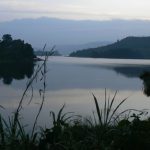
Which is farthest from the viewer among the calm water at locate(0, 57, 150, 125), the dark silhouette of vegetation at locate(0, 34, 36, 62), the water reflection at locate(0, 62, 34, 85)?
the dark silhouette of vegetation at locate(0, 34, 36, 62)

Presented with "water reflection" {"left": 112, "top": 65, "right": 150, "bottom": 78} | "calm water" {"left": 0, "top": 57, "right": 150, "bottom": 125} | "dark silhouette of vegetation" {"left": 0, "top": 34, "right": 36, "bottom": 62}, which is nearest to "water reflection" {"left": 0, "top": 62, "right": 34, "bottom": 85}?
"calm water" {"left": 0, "top": 57, "right": 150, "bottom": 125}

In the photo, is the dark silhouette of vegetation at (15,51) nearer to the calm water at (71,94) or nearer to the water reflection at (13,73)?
the water reflection at (13,73)

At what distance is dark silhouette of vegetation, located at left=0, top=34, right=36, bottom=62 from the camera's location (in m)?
123

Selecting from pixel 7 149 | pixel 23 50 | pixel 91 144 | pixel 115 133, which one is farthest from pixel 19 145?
pixel 23 50

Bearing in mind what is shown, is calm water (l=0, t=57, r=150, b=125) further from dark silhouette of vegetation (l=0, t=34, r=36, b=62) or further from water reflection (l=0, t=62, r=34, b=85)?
dark silhouette of vegetation (l=0, t=34, r=36, b=62)

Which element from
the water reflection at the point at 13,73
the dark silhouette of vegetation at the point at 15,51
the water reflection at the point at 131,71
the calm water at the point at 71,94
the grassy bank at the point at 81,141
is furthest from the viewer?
the dark silhouette of vegetation at the point at 15,51

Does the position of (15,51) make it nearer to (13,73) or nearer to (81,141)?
(13,73)

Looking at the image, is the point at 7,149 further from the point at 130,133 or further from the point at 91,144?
the point at 130,133

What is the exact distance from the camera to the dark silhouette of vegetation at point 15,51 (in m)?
123

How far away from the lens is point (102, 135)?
18.5ft

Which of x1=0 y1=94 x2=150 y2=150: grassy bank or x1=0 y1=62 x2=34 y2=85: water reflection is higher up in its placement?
x1=0 y1=94 x2=150 y2=150: grassy bank

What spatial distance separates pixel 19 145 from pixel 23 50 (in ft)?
408

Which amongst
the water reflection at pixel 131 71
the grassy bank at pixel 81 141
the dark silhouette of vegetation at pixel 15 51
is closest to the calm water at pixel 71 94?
the grassy bank at pixel 81 141

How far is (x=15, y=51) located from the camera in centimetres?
12612
